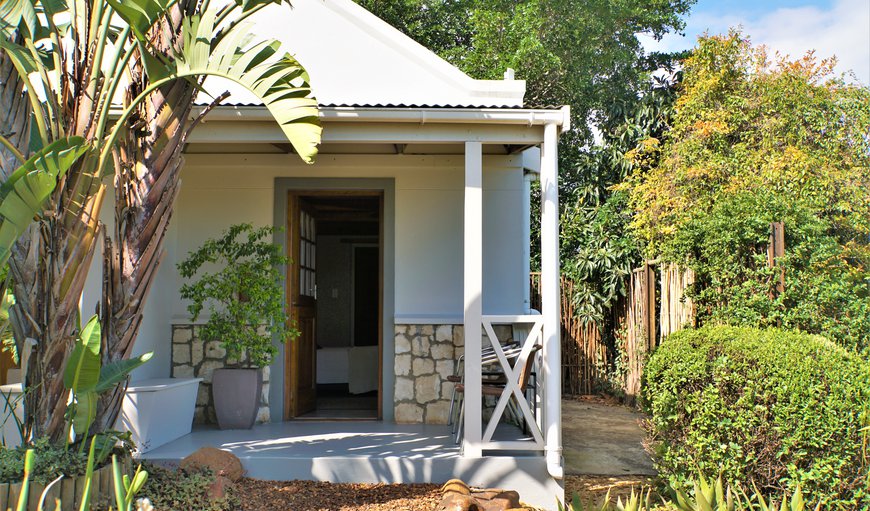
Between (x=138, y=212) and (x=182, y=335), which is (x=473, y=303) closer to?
(x=138, y=212)

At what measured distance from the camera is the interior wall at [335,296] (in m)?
14.0

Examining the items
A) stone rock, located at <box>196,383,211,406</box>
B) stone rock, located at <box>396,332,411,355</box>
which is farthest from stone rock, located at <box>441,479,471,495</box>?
stone rock, located at <box>196,383,211,406</box>

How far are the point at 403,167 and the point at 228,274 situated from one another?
217cm

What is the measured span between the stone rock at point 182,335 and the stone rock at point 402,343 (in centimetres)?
218

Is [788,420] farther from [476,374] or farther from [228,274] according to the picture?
[228,274]

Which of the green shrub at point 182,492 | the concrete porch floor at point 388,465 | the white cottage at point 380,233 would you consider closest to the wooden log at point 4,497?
the green shrub at point 182,492

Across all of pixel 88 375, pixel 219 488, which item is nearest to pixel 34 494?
pixel 88 375

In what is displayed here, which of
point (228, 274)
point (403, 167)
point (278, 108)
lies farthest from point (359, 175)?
point (278, 108)

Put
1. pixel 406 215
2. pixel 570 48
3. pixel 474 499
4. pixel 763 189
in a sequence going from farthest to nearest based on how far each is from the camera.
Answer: pixel 570 48 < pixel 763 189 < pixel 406 215 < pixel 474 499

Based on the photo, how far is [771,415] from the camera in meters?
5.26

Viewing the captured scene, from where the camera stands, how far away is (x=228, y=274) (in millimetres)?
7328

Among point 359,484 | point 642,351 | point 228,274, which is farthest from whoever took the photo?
point 642,351

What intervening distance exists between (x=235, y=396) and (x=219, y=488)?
2077 millimetres

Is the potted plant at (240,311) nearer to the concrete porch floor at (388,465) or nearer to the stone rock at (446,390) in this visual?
the concrete porch floor at (388,465)
